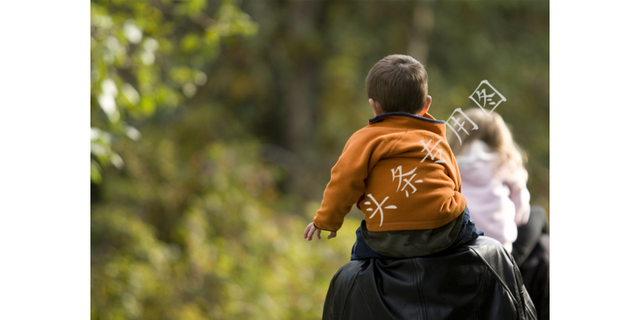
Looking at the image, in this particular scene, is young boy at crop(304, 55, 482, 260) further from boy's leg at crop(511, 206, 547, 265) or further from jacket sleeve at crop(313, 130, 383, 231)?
boy's leg at crop(511, 206, 547, 265)

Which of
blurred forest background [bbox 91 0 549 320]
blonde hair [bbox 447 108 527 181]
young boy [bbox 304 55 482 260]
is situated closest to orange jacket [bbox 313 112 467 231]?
young boy [bbox 304 55 482 260]

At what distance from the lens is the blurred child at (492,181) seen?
1.01 m

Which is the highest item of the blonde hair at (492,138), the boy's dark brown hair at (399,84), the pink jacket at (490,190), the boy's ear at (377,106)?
the boy's dark brown hair at (399,84)

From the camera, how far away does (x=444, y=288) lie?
83 centimetres

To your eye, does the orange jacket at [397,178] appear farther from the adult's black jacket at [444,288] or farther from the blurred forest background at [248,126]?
the blurred forest background at [248,126]

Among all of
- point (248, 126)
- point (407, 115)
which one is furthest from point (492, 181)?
point (248, 126)

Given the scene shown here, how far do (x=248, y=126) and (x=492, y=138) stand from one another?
4275 mm

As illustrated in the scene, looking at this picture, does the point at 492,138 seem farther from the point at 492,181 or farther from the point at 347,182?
the point at 347,182

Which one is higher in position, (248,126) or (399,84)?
(248,126)

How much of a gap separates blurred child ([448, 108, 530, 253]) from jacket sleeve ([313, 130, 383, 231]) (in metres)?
0.25

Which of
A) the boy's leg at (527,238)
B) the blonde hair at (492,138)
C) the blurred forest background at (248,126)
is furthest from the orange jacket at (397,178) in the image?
the blurred forest background at (248,126)

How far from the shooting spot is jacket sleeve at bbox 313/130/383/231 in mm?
831

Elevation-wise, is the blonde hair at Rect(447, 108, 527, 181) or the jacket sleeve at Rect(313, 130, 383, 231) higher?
the blonde hair at Rect(447, 108, 527, 181)

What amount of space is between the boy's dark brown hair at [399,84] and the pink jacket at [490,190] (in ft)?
0.74
